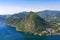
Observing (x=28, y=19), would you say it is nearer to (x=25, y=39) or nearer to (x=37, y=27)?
(x=37, y=27)

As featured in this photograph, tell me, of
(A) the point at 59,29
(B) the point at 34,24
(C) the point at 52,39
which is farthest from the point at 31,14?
(C) the point at 52,39

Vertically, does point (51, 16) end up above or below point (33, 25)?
above

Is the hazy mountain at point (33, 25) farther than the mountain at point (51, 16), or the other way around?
the mountain at point (51, 16)

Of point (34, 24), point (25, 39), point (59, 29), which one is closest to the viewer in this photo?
point (25, 39)

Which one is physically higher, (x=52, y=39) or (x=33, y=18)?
(x=33, y=18)

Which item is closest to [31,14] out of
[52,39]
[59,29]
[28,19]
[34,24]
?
[28,19]

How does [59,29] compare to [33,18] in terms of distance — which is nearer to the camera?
[59,29]

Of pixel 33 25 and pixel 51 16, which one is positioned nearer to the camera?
pixel 33 25

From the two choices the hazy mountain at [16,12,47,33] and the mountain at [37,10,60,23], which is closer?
the hazy mountain at [16,12,47,33]

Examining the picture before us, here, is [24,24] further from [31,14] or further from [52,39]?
[52,39]

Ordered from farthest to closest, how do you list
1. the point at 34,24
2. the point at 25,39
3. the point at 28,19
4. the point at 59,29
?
the point at 28,19 → the point at 34,24 → the point at 59,29 → the point at 25,39
